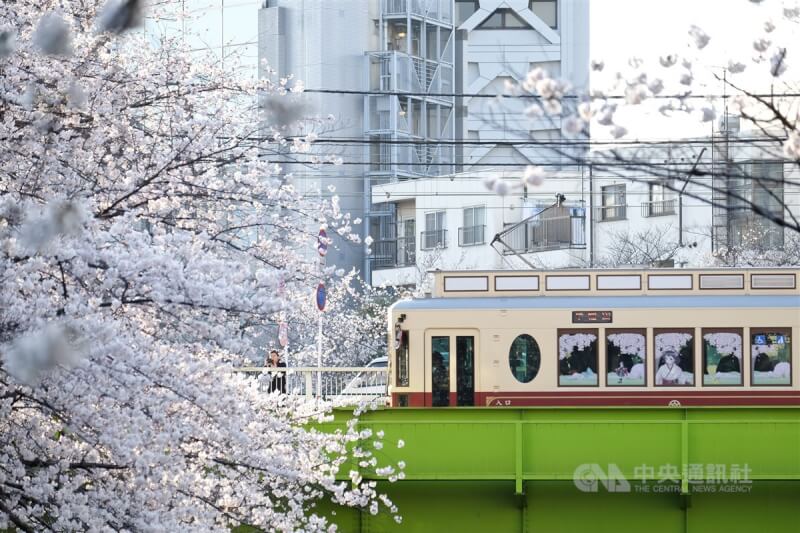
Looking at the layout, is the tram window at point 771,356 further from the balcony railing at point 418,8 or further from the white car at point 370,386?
the balcony railing at point 418,8

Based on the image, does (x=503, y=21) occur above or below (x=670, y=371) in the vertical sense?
above

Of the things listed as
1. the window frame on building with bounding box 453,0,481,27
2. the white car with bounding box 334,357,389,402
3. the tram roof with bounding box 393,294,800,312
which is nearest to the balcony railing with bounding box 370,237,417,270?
the window frame on building with bounding box 453,0,481,27

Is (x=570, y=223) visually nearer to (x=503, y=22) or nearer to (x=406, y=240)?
(x=406, y=240)

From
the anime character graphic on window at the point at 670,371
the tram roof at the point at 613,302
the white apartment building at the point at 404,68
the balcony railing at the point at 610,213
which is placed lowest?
the anime character graphic on window at the point at 670,371

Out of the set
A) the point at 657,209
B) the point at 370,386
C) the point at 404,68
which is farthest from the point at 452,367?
the point at 404,68

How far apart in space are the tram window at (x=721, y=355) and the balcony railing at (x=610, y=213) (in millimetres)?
24141

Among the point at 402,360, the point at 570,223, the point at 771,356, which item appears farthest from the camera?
the point at 570,223

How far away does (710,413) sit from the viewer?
15719mm

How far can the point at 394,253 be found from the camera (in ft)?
177

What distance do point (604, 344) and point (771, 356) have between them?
7.78ft

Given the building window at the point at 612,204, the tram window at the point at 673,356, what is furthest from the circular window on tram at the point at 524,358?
the building window at the point at 612,204

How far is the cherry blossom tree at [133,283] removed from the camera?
947 centimetres

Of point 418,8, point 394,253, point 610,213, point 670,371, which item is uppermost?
point 418,8

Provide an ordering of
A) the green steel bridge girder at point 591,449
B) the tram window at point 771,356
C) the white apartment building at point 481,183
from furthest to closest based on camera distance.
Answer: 1. the white apartment building at point 481,183
2. the tram window at point 771,356
3. the green steel bridge girder at point 591,449
